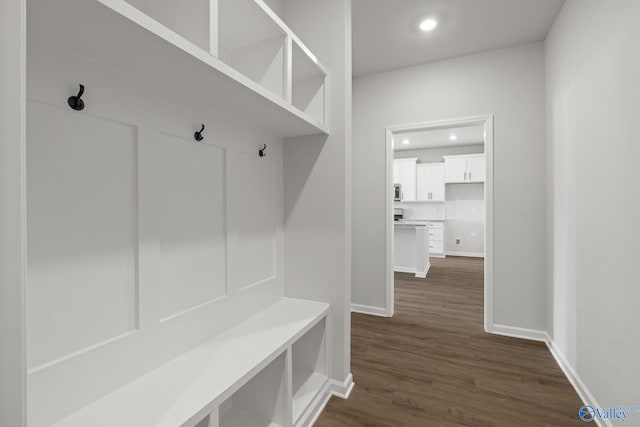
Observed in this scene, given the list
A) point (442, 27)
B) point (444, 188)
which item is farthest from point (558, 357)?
point (444, 188)

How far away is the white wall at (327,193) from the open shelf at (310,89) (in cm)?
6

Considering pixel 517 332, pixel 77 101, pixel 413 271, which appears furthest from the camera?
pixel 413 271

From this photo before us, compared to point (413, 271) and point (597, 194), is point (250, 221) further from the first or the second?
point (413, 271)

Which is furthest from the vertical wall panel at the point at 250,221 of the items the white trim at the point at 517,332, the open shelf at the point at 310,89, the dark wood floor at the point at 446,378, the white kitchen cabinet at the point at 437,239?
the white kitchen cabinet at the point at 437,239

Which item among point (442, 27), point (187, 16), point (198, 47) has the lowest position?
point (198, 47)

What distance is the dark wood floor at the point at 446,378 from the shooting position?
167 centimetres

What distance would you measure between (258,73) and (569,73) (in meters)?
2.13

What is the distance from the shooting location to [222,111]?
144 cm

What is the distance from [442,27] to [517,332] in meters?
2.81

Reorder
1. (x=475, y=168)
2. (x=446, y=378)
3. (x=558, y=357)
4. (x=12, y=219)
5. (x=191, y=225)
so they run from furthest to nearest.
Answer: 1. (x=475, y=168)
2. (x=558, y=357)
3. (x=446, y=378)
4. (x=191, y=225)
5. (x=12, y=219)

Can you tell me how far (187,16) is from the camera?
1043 millimetres

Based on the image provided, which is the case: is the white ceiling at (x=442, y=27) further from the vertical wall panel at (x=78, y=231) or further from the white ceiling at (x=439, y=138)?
the white ceiling at (x=439, y=138)

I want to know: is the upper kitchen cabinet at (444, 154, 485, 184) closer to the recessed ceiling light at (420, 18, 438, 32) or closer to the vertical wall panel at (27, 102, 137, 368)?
the recessed ceiling light at (420, 18, 438, 32)

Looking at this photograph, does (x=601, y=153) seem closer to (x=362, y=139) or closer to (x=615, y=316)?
(x=615, y=316)
